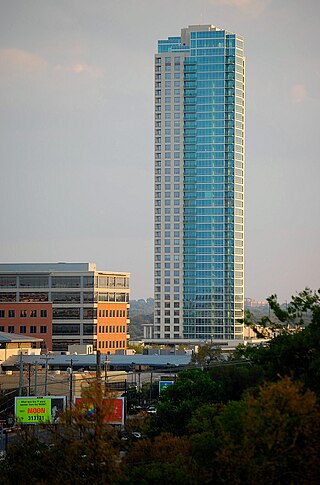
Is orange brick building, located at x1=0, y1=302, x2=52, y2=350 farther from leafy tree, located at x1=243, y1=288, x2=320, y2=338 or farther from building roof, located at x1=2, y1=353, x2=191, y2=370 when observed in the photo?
leafy tree, located at x1=243, y1=288, x2=320, y2=338

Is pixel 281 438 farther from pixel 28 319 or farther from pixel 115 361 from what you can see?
pixel 28 319

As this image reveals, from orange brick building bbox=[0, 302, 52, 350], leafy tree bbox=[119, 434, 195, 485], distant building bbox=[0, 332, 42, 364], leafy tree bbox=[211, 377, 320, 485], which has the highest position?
orange brick building bbox=[0, 302, 52, 350]

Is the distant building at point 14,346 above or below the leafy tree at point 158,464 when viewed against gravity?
above

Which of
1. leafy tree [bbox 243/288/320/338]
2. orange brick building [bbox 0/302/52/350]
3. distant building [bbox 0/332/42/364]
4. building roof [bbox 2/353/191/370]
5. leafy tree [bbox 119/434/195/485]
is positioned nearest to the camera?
leafy tree [bbox 119/434/195/485]

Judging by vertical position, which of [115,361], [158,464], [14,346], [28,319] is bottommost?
[158,464]

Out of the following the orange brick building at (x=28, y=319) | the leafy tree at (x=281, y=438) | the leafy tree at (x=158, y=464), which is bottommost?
the leafy tree at (x=158, y=464)

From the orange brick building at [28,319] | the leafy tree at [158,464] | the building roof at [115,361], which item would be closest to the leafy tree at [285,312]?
the leafy tree at [158,464]

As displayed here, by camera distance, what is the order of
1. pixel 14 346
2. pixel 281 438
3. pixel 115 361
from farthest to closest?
pixel 14 346 < pixel 115 361 < pixel 281 438

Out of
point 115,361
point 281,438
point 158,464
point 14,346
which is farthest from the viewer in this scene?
point 14,346

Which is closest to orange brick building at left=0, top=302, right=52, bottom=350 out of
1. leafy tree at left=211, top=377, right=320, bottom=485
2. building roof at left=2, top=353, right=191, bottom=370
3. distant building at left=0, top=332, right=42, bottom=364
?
distant building at left=0, top=332, right=42, bottom=364

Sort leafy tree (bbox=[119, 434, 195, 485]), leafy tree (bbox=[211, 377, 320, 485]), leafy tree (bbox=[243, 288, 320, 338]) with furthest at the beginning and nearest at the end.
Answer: leafy tree (bbox=[243, 288, 320, 338]), leafy tree (bbox=[119, 434, 195, 485]), leafy tree (bbox=[211, 377, 320, 485])

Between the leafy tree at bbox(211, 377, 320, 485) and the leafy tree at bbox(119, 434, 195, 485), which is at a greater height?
the leafy tree at bbox(211, 377, 320, 485)

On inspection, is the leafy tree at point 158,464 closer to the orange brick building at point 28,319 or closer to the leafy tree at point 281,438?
the leafy tree at point 281,438

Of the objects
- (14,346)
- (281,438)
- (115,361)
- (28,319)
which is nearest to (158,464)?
(281,438)
